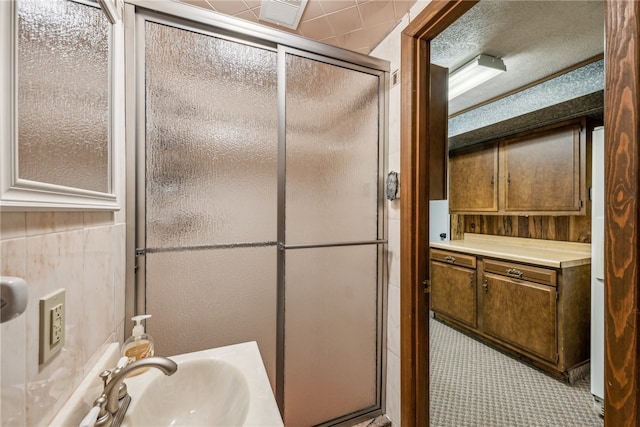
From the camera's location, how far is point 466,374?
2.21 m

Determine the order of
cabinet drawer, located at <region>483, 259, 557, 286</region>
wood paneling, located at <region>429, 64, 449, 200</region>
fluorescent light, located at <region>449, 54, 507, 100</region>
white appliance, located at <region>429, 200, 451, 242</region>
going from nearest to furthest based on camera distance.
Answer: wood paneling, located at <region>429, 64, 449, 200</region>, fluorescent light, located at <region>449, 54, 507, 100</region>, cabinet drawer, located at <region>483, 259, 557, 286</region>, white appliance, located at <region>429, 200, 451, 242</region>

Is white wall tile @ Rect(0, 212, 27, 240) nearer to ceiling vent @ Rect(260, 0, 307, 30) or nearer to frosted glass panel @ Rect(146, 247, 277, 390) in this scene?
frosted glass panel @ Rect(146, 247, 277, 390)

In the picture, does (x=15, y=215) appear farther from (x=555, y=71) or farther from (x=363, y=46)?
(x=555, y=71)

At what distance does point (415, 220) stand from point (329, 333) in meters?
0.77

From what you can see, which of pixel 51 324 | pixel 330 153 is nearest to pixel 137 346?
pixel 51 324

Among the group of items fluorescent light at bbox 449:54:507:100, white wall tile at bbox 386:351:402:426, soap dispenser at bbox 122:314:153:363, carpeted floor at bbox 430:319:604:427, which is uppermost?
fluorescent light at bbox 449:54:507:100

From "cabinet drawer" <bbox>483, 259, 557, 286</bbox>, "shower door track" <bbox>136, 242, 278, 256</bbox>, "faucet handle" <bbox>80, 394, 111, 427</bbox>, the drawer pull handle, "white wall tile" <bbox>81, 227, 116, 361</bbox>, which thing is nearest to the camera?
"faucet handle" <bbox>80, 394, 111, 427</bbox>

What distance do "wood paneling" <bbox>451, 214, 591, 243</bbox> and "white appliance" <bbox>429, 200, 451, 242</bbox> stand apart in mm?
80

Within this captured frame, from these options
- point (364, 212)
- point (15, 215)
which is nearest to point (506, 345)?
point (364, 212)

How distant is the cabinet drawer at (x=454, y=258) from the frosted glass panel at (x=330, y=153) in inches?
64.7

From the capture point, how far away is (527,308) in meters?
2.22

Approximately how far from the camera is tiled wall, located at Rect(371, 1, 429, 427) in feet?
4.97

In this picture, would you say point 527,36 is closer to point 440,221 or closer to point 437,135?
point 437,135

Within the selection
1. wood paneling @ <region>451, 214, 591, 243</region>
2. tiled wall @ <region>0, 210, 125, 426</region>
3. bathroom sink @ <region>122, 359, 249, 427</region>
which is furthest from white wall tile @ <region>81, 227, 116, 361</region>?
wood paneling @ <region>451, 214, 591, 243</region>
